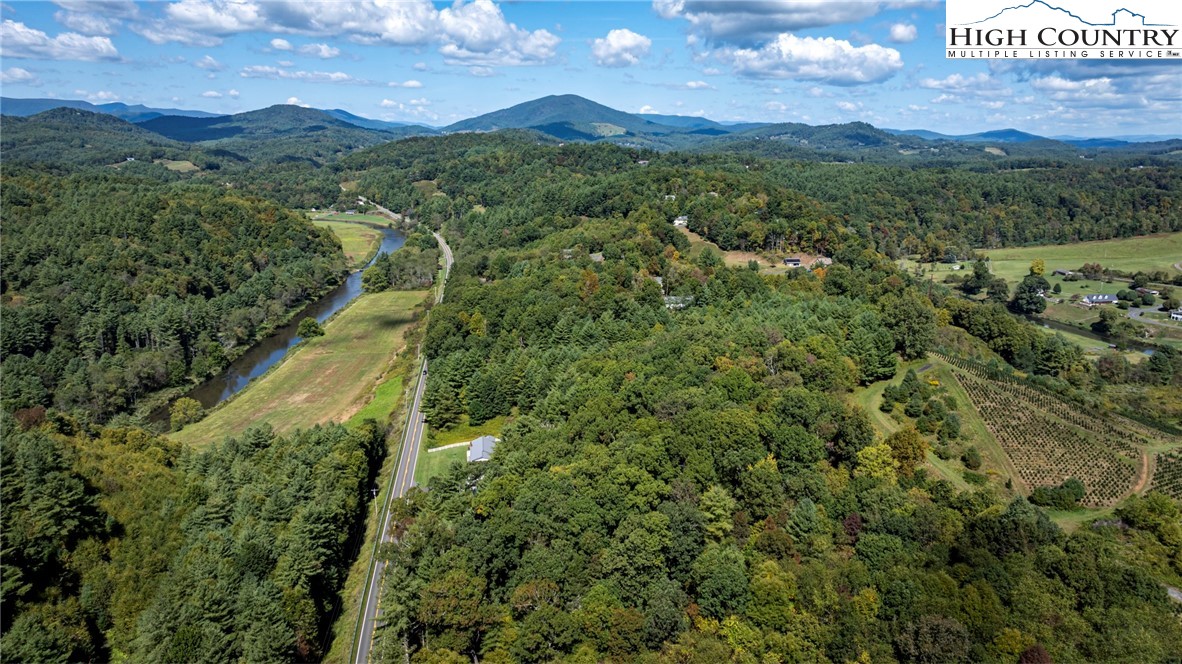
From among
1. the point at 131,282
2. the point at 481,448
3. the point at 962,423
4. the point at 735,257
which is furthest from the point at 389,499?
the point at 131,282

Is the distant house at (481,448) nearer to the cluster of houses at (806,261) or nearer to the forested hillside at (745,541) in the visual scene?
the forested hillside at (745,541)

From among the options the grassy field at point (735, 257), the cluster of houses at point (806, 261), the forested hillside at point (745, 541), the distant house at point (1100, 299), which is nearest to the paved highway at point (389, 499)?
the forested hillside at point (745, 541)

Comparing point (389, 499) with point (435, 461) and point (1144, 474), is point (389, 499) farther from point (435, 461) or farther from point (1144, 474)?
point (1144, 474)

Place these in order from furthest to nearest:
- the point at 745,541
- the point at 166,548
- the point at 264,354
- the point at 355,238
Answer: the point at 355,238 < the point at 264,354 < the point at 166,548 < the point at 745,541

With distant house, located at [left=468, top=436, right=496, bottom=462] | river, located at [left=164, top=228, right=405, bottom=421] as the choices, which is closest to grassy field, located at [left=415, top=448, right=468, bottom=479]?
distant house, located at [left=468, top=436, right=496, bottom=462]

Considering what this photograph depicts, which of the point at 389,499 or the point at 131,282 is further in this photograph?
the point at 131,282

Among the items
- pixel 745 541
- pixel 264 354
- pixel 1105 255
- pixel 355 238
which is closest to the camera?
pixel 745 541

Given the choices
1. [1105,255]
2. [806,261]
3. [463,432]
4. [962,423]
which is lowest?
[463,432]

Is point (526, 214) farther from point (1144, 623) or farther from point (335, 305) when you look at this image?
point (1144, 623)
